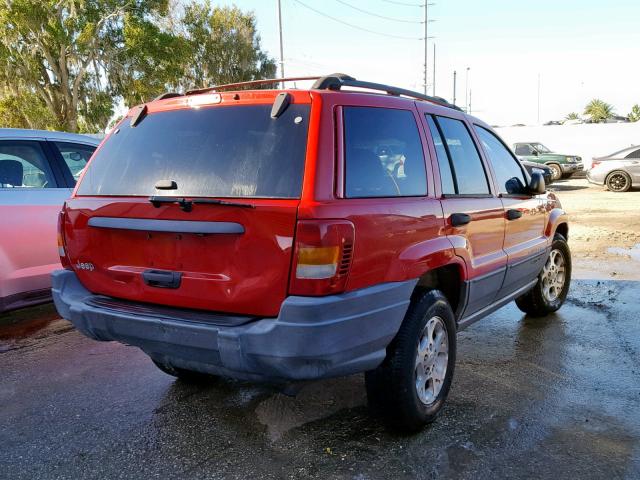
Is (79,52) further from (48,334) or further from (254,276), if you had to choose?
(254,276)

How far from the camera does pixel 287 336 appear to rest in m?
2.45

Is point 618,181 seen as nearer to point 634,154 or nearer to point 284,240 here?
point 634,154

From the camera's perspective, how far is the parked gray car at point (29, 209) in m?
4.88

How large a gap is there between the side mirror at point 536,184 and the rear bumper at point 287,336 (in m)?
2.14

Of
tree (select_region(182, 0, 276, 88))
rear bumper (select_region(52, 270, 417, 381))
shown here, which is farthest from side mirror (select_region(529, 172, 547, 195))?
tree (select_region(182, 0, 276, 88))

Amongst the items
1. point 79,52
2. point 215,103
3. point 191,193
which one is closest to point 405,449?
point 191,193

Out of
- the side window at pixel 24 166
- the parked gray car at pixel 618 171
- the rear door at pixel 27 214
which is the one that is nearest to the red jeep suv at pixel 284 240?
the rear door at pixel 27 214

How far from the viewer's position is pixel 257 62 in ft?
155

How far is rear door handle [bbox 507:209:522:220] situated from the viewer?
4176 millimetres

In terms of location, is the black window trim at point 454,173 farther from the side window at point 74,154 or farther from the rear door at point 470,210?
the side window at point 74,154

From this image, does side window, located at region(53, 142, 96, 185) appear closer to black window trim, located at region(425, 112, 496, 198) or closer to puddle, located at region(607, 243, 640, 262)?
black window trim, located at region(425, 112, 496, 198)

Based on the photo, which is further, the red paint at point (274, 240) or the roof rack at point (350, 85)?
the roof rack at point (350, 85)

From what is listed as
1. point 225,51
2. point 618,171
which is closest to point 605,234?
point 618,171

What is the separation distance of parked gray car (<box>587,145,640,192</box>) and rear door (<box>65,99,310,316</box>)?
18805 mm
